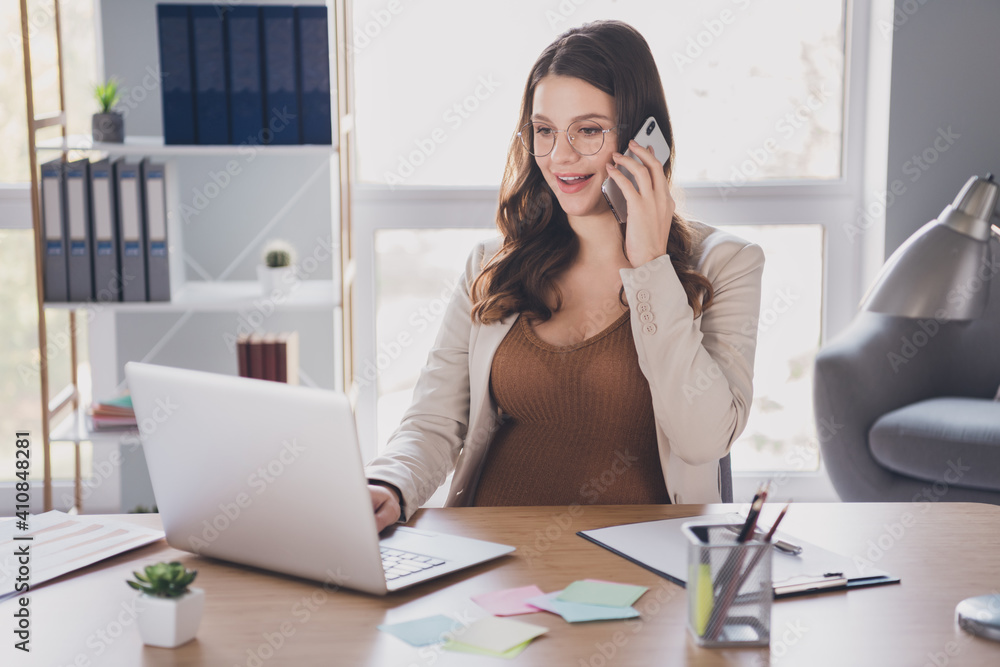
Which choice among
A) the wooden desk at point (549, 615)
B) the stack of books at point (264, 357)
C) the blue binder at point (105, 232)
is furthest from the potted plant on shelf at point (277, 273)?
the wooden desk at point (549, 615)

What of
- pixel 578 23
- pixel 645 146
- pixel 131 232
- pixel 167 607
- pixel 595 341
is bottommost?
pixel 167 607

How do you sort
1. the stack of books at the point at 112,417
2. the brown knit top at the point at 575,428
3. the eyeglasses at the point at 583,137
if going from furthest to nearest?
the stack of books at the point at 112,417 < the eyeglasses at the point at 583,137 < the brown knit top at the point at 575,428

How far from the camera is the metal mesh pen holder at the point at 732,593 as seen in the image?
2.73 feet

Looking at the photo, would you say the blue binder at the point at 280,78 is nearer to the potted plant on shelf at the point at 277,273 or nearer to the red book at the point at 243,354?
the potted plant on shelf at the point at 277,273

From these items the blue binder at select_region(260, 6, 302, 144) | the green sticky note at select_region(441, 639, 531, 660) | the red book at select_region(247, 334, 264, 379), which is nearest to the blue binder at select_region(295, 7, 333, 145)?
the blue binder at select_region(260, 6, 302, 144)

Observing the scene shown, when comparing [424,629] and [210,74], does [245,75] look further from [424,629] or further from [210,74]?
[424,629]

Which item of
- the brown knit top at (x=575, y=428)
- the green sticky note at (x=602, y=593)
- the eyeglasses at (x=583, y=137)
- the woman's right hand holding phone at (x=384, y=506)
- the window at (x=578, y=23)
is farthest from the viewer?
the window at (x=578, y=23)

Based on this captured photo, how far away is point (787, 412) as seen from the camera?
3.21m

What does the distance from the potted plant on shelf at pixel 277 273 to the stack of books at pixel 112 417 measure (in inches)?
18.8

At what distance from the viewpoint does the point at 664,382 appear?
1399 mm

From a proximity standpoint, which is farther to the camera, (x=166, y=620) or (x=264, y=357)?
(x=264, y=357)

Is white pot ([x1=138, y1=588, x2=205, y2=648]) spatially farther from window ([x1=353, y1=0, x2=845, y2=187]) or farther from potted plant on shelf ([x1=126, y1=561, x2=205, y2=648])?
window ([x1=353, y1=0, x2=845, y2=187])

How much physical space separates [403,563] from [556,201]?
2.94 ft

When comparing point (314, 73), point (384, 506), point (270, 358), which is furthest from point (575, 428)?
point (314, 73)
